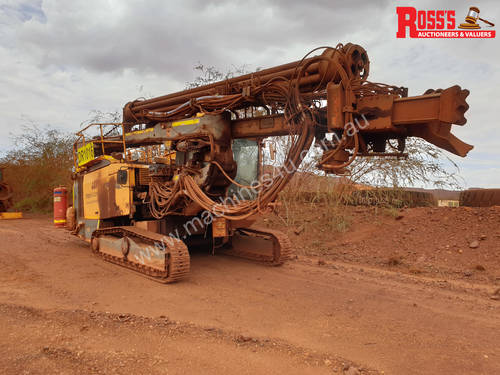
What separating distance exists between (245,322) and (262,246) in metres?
3.43

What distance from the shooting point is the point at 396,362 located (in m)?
3.29

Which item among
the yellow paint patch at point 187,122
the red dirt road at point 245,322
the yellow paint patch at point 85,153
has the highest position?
the yellow paint patch at point 187,122

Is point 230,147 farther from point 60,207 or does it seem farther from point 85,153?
point 60,207

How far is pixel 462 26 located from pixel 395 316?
4794 millimetres

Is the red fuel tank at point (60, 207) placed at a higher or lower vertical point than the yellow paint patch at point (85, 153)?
lower

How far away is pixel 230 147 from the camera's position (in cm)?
634

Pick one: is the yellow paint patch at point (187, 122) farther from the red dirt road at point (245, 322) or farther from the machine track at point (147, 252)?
the red dirt road at point (245, 322)

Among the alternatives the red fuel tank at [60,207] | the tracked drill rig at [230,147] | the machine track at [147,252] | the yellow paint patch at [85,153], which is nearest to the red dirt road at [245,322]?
the machine track at [147,252]

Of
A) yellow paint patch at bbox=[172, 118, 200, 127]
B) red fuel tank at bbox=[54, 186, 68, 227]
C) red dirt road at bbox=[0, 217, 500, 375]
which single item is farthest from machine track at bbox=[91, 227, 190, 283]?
red fuel tank at bbox=[54, 186, 68, 227]

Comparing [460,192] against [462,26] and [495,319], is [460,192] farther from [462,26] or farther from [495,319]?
[495,319]

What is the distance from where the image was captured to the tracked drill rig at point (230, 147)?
4.34 m

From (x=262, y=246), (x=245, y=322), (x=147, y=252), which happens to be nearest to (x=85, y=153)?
(x=147, y=252)

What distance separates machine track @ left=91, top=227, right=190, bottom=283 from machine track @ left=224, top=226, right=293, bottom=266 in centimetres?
193

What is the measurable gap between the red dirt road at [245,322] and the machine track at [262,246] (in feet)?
1.33
